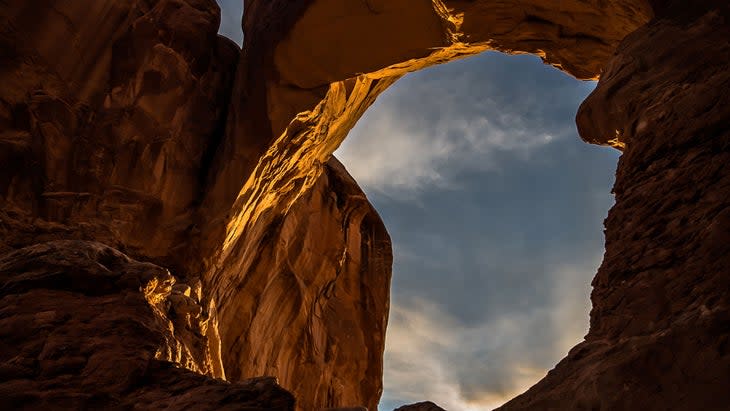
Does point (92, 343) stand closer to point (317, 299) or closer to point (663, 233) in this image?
point (663, 233)

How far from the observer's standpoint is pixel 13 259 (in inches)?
324

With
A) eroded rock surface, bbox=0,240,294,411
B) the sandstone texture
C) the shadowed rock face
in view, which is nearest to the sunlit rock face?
the shadowed rock face

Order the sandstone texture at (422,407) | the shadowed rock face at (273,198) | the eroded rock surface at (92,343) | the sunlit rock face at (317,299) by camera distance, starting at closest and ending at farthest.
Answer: the shadowed rock face at (273,198), the sandstone texture at (422,407), the eroded rock surface at (92,343), the sunlit rock face at (317,299)

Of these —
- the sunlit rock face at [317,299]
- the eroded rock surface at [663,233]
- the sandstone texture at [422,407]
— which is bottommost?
the sandstone texture at [422,407]

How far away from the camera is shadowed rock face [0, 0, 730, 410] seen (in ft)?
17.9

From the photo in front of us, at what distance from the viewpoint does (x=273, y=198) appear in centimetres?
1667

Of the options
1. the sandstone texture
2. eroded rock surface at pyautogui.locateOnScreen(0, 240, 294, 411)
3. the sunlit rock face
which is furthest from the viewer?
the sunlit rock face

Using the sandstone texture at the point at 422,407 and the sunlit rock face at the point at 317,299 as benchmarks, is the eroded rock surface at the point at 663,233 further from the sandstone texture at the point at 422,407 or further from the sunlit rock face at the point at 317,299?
the sunlit rock face at the point at 317,299

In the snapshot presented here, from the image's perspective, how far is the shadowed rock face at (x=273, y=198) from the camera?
5.45m

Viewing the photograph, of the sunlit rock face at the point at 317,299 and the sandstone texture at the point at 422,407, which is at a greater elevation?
the sunlit rock face at the point at 317,299

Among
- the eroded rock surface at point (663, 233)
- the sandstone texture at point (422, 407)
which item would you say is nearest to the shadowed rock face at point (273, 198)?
the eroded rock surface at point (663, 233)

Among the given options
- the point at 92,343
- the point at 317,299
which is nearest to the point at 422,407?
the point at 92,343

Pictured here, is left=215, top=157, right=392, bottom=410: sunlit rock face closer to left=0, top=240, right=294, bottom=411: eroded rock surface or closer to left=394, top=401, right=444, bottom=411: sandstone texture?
left=0, top=240, right=294, bottom=411: eroded rock surface

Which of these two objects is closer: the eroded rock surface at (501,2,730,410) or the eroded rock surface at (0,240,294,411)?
the eroded rock surface at (501,2,730,410)
